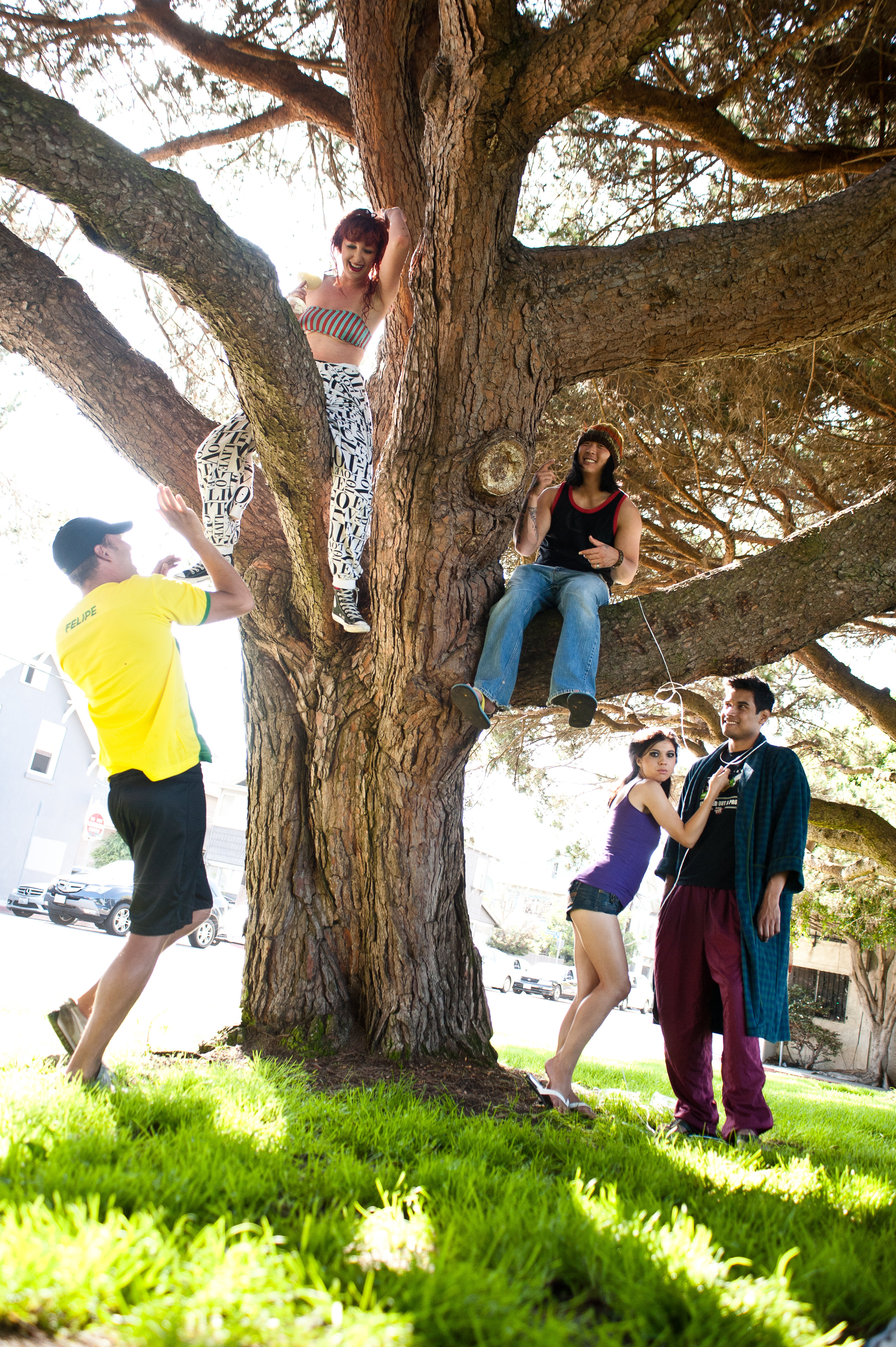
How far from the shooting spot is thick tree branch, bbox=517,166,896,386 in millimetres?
3389

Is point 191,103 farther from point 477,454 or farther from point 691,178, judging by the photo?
point 477,454

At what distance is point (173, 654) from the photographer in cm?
287

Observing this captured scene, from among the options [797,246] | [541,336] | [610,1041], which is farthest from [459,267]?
[610,1041]

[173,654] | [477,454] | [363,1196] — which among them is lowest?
[363,1196]

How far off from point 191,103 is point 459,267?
401cm

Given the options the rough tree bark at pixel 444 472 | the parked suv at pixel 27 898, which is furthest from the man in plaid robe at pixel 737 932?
the parked suv at pixel 27 898

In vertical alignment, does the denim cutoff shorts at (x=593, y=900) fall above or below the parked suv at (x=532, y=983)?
above

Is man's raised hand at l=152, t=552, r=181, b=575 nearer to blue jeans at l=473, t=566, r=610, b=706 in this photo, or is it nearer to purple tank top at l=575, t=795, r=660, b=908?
blue jeans at l=473, t=566, r=610, b=706

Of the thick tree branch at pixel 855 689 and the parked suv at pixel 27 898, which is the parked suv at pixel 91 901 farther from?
the thick tree branch at pixel 855 689

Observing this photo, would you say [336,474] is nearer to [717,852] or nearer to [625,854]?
[625,854]

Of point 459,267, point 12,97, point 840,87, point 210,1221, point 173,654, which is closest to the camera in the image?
point 210,1221

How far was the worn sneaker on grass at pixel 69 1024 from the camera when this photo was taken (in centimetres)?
286

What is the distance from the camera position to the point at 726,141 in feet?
16.2

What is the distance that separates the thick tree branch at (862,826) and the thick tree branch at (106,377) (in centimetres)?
529
